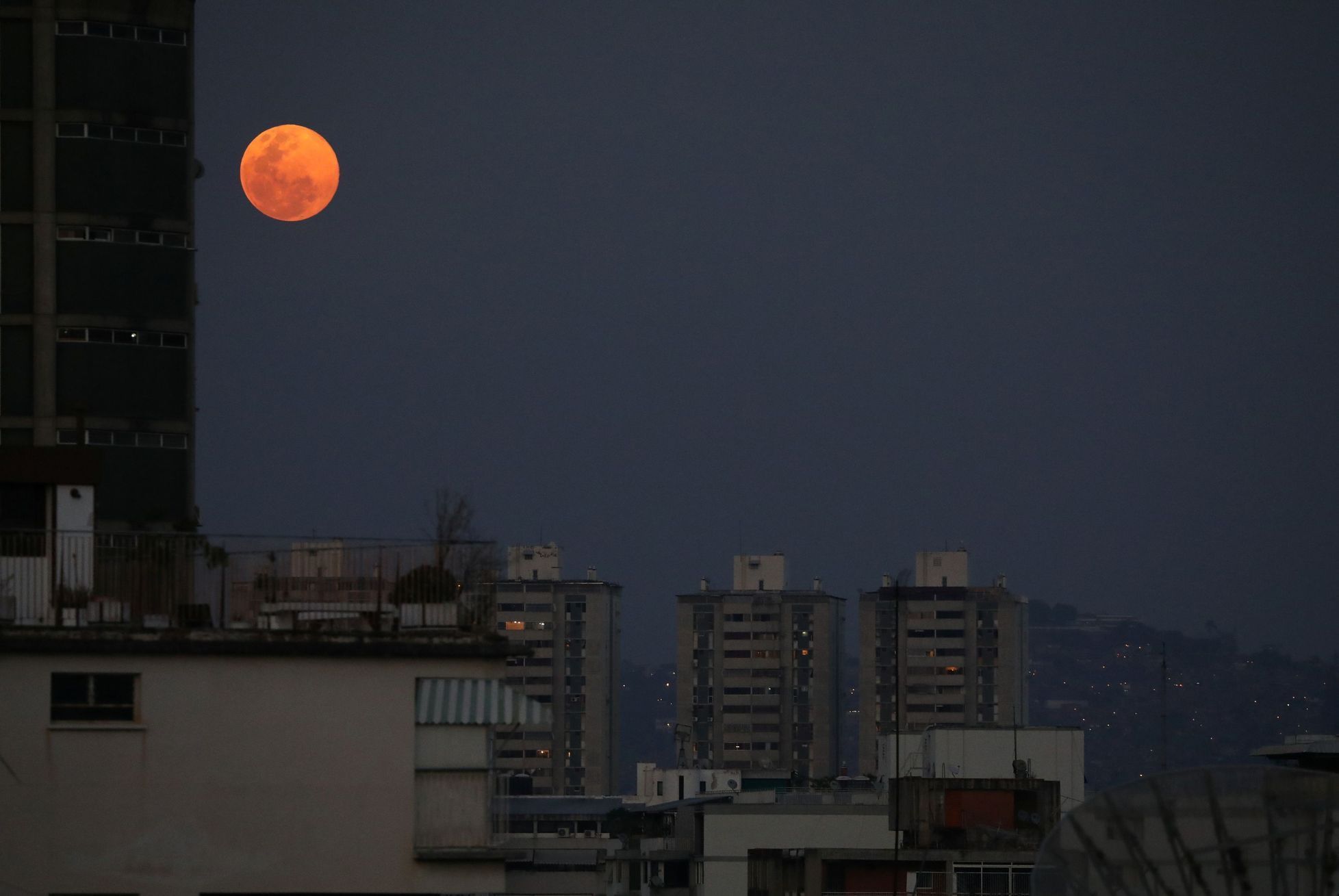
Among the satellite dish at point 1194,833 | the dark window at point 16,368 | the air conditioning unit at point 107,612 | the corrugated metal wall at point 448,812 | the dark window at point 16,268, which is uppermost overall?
the dark window at point 16,268

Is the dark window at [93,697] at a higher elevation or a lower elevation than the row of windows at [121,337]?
lower

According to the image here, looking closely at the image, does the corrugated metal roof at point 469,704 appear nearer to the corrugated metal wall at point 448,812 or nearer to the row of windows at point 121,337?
the corrugated metal wall at point 448,812

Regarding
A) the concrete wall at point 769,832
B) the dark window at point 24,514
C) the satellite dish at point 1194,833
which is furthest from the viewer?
the concrete wall at point 769,832

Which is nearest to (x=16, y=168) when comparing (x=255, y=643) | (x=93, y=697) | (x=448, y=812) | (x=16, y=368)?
(x=16, y=368)

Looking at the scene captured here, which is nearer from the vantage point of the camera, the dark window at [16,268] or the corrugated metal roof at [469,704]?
the corrugated metal roof at [469,704]

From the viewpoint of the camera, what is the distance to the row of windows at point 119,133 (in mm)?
55344

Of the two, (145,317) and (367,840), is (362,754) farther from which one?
(145,317)

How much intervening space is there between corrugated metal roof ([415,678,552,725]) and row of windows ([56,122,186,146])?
107 feet

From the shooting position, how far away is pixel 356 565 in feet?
92.1

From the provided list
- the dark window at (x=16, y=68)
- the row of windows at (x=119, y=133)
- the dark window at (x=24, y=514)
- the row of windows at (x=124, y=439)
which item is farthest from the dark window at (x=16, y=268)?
the dark window at (x=24, y=514)

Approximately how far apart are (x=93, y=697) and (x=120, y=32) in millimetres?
33336

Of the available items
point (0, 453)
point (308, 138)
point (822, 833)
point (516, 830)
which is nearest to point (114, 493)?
point (308, 138)

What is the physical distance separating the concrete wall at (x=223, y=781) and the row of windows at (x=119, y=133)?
3174 centimetres

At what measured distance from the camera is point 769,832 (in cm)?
8462
